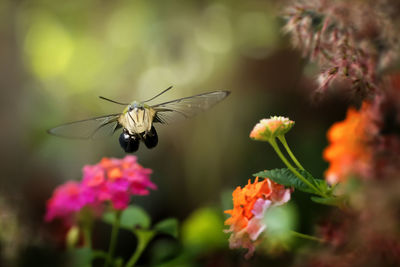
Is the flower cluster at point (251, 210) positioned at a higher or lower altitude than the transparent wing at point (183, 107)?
lower

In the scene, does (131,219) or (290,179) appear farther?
(131,219)

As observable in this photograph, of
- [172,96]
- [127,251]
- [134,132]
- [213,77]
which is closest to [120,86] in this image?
[172,96]

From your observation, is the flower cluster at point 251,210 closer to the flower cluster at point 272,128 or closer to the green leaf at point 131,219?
the flower cluster at point 272,128

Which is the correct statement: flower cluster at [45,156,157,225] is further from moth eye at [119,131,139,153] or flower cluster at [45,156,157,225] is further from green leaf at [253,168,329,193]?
green leaf at [253,168,329,193]

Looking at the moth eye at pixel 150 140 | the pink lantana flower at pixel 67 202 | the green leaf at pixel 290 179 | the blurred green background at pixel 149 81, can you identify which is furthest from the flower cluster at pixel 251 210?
the blurred green background at pixel 149 81

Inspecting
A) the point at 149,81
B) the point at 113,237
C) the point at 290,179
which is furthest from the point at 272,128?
the point at 149,81

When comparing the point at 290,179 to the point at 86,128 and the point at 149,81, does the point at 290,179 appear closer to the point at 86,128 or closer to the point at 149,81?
the point at 86,128
